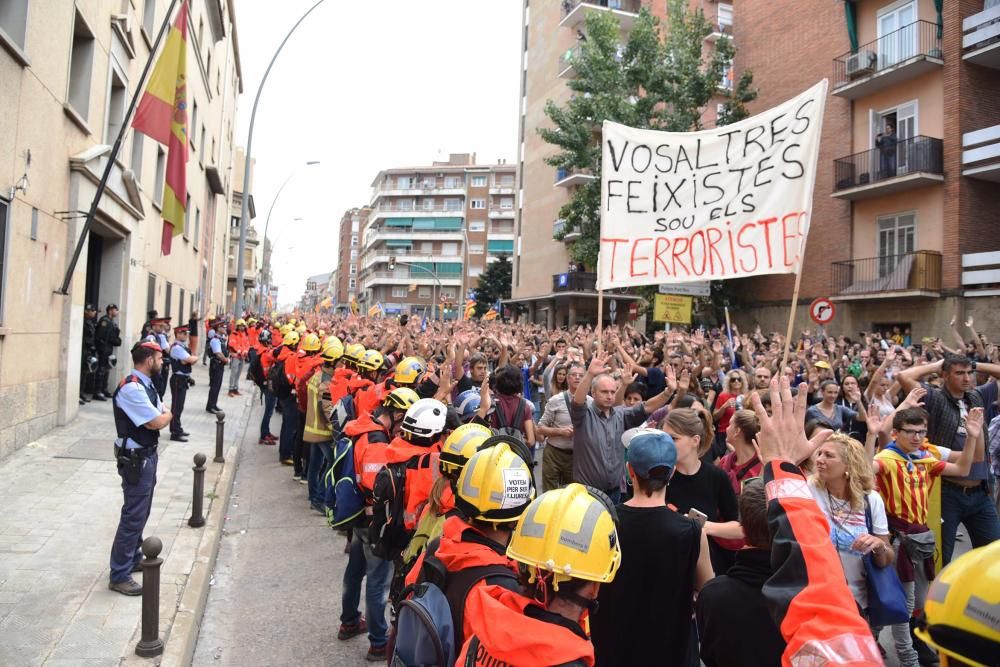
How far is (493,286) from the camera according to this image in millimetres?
59750

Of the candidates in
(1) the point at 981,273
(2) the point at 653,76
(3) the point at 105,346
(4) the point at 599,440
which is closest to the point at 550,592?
(4) the point at 599,440

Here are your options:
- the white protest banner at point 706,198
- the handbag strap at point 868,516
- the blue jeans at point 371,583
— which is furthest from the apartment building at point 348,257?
the handbag strap at point 868,516

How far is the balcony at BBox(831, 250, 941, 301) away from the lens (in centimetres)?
2025

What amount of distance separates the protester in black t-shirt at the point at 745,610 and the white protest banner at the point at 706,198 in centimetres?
300

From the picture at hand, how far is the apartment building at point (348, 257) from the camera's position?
12647 cm

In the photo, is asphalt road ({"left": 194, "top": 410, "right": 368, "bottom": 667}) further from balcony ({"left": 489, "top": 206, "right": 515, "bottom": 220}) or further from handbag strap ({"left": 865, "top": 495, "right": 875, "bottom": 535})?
balcony ({"left": 489, "top": 206, "right": 515, "bottom": 220})

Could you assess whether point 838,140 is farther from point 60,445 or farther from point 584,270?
point 60,445

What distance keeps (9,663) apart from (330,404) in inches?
155

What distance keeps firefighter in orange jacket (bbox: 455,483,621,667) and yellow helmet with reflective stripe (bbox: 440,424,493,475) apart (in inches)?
41.8

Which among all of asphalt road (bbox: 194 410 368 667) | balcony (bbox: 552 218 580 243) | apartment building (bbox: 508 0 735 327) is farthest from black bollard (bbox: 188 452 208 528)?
balcony (bbox: 552 218 580 243)

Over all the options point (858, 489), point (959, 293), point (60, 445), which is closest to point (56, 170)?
point (60, 445)

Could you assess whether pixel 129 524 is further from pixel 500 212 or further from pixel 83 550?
pixel 500 212

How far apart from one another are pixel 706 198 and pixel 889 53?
815 inches

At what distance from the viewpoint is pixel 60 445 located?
9.27 metres
